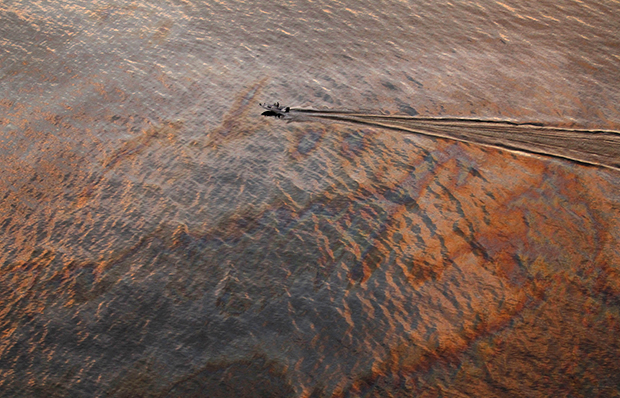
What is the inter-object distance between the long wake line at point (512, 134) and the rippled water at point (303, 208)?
0.01 meters

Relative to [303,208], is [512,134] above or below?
above

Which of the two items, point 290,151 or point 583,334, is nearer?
point 583,334

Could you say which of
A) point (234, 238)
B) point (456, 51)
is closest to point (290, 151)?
point (234, 238)

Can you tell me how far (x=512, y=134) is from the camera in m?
0.96

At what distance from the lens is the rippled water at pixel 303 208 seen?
688 millimetres

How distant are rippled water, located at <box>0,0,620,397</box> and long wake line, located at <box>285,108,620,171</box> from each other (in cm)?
1

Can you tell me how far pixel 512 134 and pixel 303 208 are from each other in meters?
0.41

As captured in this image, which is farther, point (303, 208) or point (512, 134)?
point (512, 134)

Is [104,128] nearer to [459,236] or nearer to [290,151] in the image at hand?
[290,151]

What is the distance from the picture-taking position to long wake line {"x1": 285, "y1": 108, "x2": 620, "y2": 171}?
3.05 ft

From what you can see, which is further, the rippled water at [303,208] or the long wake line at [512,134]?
the long wake line at [512,134]

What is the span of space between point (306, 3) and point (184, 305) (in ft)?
2.70

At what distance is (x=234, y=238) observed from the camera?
0.81 m

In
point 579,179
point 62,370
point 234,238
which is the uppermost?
point 579,179
